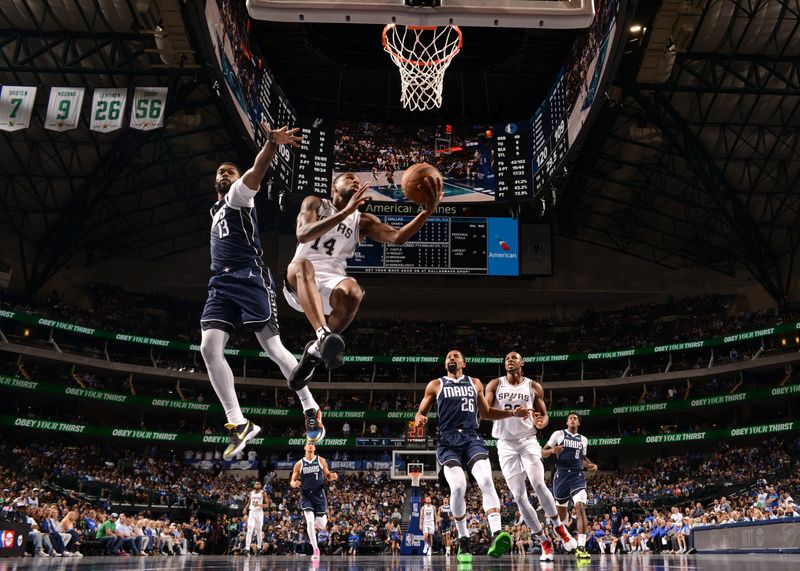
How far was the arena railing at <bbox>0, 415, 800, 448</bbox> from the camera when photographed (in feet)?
104

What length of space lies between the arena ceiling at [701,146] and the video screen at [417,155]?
458 centimetres

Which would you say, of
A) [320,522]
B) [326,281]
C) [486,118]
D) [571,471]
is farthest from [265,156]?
[486,118]

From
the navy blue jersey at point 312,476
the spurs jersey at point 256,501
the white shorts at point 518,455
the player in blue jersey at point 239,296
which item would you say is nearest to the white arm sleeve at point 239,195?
the player in blue jersey at point 239,296

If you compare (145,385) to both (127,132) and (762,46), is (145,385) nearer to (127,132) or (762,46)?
(127,132)

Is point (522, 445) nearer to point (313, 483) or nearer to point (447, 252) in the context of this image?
point (313, 483)

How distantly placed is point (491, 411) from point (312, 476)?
267 inches

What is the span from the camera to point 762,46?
23.9 m

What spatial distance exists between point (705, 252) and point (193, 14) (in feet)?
95.3

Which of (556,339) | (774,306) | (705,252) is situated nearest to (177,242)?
(556,339)

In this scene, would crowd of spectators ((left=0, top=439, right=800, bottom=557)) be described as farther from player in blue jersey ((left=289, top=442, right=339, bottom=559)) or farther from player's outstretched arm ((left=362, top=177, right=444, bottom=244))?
player's outstretched arm ((left=362, top=177, right=444, bottom=244))

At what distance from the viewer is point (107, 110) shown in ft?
69.4

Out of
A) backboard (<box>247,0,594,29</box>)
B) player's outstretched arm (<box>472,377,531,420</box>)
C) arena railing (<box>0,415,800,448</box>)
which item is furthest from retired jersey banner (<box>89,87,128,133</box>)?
arena railing (<box>0,415,800,448</box>)

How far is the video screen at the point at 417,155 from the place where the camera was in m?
26.2

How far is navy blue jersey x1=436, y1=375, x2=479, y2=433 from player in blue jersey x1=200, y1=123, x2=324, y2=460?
2.80m
